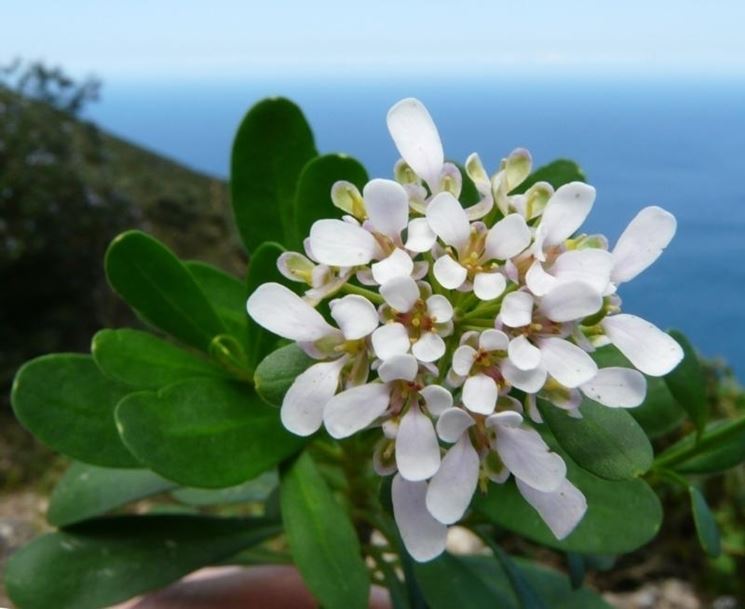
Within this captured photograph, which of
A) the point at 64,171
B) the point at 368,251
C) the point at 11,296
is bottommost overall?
the point at 11,296

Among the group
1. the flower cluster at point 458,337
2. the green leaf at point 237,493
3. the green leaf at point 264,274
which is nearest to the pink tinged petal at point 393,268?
the flower cluster at point 458,337

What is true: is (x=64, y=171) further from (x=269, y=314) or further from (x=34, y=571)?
(x=269, y=314)

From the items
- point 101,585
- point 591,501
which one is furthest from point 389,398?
point 101,585

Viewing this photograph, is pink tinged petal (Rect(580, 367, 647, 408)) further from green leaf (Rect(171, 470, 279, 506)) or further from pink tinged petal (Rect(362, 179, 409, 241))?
green leaf (Rect(171, 470, 279, 506))

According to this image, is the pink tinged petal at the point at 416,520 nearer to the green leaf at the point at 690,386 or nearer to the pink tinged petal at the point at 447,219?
the pink tinged petal at the point at 447,219

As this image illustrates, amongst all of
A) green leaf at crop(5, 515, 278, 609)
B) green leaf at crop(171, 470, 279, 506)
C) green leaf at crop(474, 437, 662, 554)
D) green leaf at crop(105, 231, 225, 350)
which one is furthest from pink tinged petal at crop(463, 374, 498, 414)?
green leaf at crop(171, 470, 279, 506)
